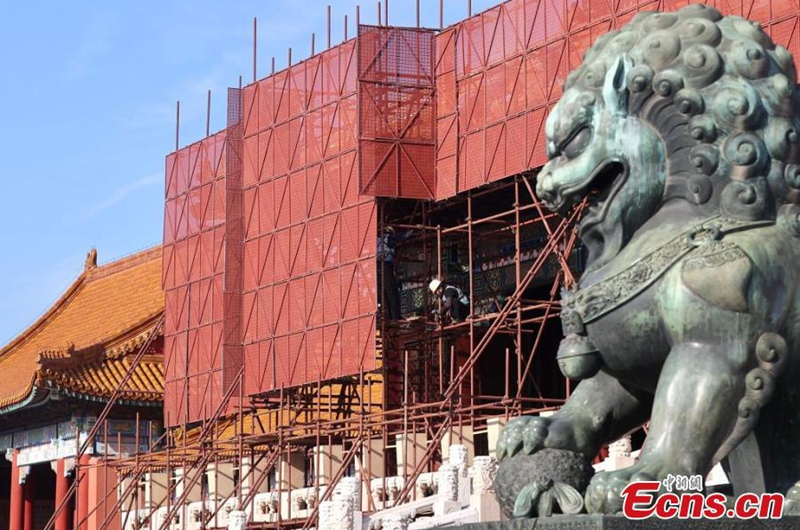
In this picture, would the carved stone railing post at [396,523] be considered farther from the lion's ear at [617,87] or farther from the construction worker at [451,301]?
the lion's ear at [617,87]

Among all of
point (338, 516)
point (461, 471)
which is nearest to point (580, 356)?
point (338, 516)

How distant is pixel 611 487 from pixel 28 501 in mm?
30828

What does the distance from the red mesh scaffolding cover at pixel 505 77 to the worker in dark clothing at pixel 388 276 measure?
142 cm

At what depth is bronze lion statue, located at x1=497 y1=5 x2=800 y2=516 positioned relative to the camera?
18.6ft

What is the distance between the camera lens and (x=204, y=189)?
30703 mm

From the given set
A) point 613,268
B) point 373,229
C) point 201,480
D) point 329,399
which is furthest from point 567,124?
point 201,480

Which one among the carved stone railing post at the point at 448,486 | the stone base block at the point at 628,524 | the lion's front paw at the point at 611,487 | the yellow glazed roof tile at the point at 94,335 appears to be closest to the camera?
the stone base block at the point at 628,524

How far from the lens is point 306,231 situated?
26750mm

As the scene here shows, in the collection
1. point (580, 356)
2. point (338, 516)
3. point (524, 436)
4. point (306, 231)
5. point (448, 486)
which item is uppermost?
point (306, 231)

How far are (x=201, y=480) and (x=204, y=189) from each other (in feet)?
17.2

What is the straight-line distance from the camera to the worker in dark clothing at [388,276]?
2573cm

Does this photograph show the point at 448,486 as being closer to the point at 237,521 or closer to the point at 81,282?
the point at 237,521

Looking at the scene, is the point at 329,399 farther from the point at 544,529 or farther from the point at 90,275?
the point at 544,529

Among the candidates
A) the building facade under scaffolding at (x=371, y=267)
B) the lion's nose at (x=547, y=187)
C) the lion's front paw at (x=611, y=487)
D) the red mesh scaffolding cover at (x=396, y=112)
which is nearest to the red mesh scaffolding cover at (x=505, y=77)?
the building facade under scaffolding at (x=371, y=267)
